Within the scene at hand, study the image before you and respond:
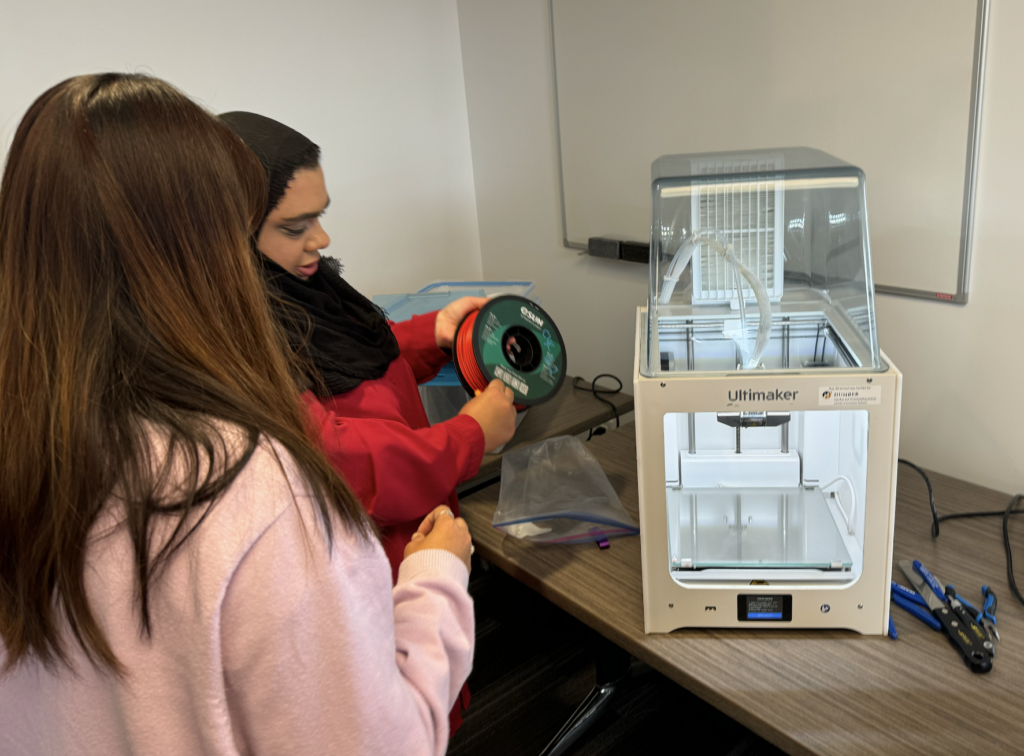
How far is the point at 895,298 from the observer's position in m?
1.39

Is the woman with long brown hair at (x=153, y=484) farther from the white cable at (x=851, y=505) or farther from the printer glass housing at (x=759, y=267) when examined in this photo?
the white cable at (x=851, y=505)

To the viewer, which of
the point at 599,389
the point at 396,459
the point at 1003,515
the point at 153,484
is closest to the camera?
the point at 153,484

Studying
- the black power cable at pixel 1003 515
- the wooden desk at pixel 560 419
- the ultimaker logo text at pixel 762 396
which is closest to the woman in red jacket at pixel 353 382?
the wooden desk at pixel 560 419

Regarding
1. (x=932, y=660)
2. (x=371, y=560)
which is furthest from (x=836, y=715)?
(x=371, y=560)

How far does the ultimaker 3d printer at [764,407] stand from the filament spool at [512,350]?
0.82 feet

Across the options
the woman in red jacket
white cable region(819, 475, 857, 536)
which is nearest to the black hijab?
the woman in red jacket

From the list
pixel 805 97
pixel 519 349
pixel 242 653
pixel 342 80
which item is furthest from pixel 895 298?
pixel 342 80

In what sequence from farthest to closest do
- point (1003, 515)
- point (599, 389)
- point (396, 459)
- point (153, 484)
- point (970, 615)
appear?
point (599, 389) → point (1003, 515) → point (396, 459) → point (970, 615) → point (153, 484)

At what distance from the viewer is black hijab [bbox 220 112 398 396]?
3.32 feet

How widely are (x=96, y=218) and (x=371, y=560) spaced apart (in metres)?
0.32

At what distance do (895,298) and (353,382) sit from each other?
100 centimetres

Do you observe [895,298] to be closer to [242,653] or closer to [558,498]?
[558,498]

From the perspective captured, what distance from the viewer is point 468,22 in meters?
2.14

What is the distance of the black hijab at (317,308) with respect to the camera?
39.9 inches
